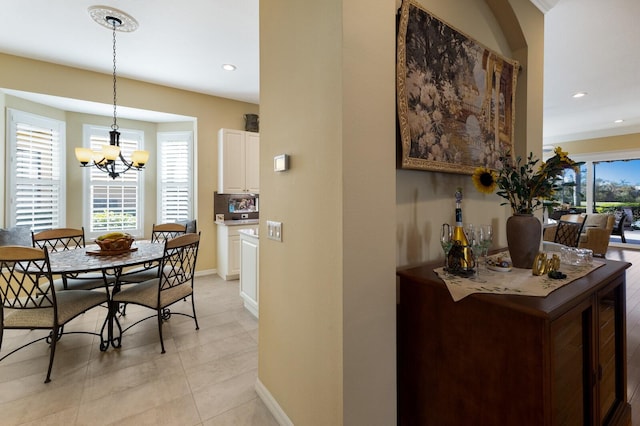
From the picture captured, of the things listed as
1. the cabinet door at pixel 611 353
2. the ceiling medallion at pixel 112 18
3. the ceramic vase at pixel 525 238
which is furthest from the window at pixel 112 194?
the cabinet door at pixel 611 353

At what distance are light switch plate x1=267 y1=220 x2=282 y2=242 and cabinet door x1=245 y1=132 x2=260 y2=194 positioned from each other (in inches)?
132

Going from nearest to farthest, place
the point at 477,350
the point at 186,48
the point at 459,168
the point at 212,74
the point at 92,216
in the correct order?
the point at 477,350 → the point at 459,168 → the point at 186,48 → the point at 212,74 → the point at 92,216

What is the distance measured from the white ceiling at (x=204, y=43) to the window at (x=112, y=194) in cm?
41

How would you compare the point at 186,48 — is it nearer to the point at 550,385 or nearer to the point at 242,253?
the point at 242,253

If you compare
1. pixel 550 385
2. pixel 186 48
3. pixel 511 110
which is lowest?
pixel 550 385

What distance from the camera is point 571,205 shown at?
8.31 metres

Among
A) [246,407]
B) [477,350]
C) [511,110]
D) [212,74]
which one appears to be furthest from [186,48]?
[477,350]

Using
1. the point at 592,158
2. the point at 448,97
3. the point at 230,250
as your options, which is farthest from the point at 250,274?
the point at 592,158

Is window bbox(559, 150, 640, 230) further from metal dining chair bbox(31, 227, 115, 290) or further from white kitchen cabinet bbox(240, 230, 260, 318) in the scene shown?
metal dining chair bbox(31, 227, 115, 290)

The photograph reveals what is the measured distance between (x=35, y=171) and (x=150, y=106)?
1.71 m

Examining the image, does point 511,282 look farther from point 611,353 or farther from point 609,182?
point 609,182

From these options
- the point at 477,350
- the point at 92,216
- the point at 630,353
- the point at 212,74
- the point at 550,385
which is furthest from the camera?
the point at 92,216

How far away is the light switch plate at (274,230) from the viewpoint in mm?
1714

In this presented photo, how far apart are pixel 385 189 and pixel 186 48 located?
3.24 meters
